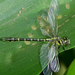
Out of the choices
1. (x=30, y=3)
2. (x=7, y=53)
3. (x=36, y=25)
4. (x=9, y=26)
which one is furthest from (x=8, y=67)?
(x=30, y=3)

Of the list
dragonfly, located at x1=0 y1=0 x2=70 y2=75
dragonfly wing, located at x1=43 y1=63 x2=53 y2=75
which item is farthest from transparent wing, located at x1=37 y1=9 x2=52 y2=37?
dragonfly wing, located at x1=43 y1=63 x2=53 y2=75

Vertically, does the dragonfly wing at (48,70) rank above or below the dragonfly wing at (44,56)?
below

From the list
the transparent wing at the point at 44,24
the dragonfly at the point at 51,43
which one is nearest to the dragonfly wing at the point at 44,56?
the dragonfly at the point at 51,43

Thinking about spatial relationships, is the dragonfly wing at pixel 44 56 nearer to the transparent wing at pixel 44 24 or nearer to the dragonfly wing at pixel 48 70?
the dragonfly wing at pixel 48 70

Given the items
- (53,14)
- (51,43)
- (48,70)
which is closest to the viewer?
(48,70)

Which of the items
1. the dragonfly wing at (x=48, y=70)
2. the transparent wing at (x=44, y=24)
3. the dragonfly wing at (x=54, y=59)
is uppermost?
the transparent wing at (x=44, y=24)

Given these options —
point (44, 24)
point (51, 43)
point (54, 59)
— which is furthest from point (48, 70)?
point (44, 24)

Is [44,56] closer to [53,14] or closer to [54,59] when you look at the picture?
[54,59]

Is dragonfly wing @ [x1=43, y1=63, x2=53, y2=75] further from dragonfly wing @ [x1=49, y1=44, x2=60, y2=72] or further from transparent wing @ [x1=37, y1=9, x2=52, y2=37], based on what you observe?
transparent wing @ [x1=37, y1=9, x2=52, y2=37]
